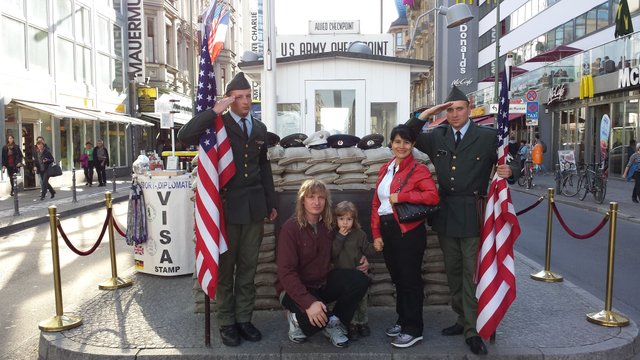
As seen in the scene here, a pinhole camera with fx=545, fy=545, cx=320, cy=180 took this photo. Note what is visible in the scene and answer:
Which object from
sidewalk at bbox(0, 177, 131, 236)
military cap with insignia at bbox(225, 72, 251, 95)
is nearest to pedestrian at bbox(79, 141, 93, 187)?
sidewalk at bbox(0, 177, 131, 236)

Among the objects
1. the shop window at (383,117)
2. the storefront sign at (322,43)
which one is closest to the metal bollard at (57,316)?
the shop window at (383,117)

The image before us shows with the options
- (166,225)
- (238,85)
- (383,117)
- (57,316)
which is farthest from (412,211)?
(383,117)

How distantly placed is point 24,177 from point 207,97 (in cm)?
1723

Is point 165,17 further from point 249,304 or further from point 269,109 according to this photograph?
point 249,304

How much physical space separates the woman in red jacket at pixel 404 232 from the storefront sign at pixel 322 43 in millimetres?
8776

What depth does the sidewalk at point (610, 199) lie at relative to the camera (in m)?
12.2

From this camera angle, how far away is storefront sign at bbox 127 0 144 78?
2925cm

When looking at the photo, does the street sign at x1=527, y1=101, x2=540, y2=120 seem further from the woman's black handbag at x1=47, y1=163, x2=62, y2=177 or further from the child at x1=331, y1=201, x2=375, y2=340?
the child at x1=331, y1=201, x2=375, y2=340

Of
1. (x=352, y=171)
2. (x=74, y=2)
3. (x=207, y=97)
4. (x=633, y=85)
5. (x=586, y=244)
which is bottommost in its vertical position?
(x=586, y=244)

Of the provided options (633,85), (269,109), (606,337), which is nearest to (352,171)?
(606,337)

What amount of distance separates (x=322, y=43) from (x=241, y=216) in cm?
943

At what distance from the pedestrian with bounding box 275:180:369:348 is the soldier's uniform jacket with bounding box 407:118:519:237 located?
32.5 inches

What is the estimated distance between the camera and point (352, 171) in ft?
17.3

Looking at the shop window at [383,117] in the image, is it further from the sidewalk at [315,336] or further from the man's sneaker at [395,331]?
the man's sneaker at [395,331]
